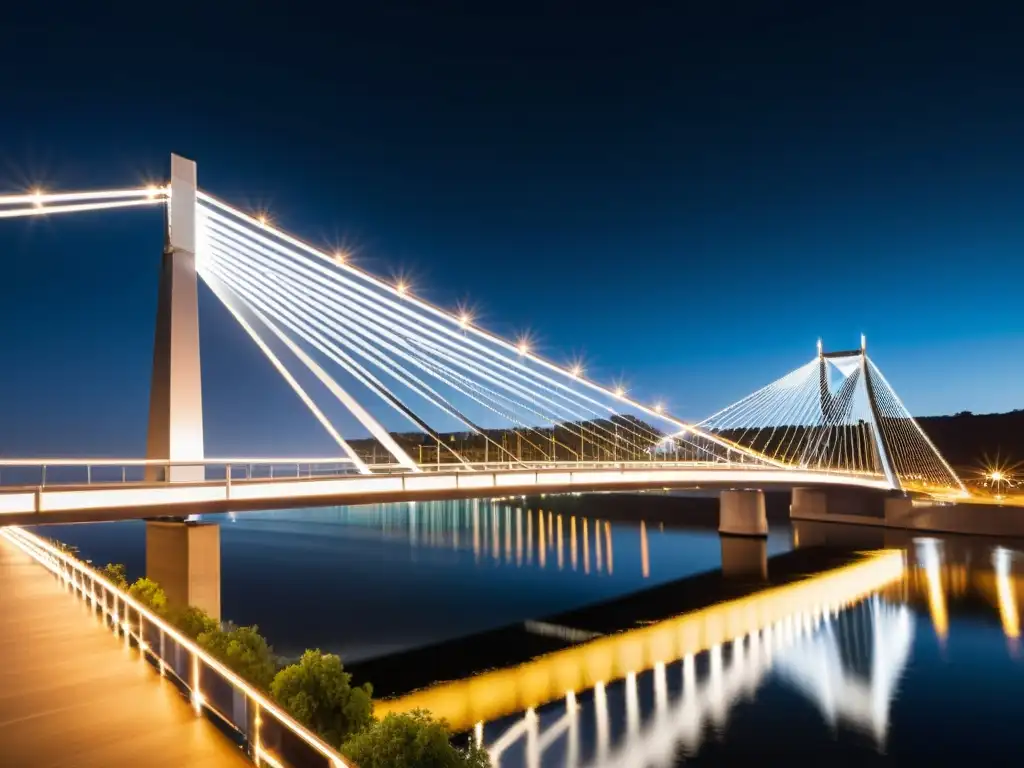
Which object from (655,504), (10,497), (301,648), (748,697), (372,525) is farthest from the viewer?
(655,504)

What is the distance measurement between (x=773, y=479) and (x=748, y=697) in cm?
2023

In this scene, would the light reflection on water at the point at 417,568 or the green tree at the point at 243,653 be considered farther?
the light reflection on water at the point at 417,568

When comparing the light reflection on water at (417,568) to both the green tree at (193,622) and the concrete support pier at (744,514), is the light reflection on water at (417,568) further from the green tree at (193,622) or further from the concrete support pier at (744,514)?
the green tree at (193,622)

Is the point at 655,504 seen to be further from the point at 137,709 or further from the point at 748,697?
the point at 137,709

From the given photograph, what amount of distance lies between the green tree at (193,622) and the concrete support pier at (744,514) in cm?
3396

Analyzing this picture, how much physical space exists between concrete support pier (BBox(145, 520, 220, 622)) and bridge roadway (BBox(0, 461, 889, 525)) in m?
1.04

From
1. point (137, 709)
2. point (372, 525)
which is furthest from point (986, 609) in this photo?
point (372, 525)

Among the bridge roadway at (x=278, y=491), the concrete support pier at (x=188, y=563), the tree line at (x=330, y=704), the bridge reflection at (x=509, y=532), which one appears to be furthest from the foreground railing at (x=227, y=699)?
the bridge reflection at (x=509, y=532)

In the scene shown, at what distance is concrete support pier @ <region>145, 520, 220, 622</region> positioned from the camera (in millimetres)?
14781

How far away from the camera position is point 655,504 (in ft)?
234

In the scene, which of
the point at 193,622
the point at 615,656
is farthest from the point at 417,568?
the point at 193,622

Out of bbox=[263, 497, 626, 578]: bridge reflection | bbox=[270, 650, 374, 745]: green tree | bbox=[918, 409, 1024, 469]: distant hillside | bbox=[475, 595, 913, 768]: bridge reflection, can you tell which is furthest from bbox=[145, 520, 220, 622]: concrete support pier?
bbox=[918, 409, 1024, 469]: distant hillside

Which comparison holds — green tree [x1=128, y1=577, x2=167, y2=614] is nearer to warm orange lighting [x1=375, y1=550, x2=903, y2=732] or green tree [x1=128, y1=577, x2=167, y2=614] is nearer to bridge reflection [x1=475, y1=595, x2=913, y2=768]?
warm orange lighting [x1=375, y1=550, x2=903, y2=732]

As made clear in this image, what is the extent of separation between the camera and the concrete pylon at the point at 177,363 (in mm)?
14922
